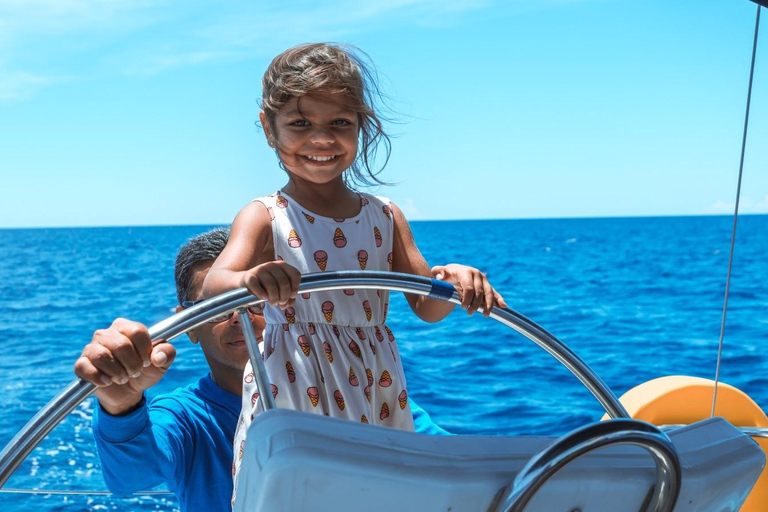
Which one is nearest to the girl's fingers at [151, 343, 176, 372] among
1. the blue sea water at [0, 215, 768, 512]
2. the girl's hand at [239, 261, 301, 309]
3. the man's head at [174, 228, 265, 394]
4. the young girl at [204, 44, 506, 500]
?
the girl's hand at [239, 261, 301, 309]

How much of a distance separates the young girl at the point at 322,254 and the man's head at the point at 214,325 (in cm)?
42

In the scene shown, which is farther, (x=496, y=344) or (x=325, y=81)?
(x=496, y=344)

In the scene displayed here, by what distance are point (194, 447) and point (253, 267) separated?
64 centimetres

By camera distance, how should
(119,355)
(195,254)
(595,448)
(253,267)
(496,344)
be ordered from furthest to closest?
(496,344)
(195,254)
(253,267)
(119,355)
(595,448)

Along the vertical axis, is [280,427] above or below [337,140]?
below

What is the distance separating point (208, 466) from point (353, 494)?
117 cm

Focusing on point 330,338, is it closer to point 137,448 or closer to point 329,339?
point 329,339

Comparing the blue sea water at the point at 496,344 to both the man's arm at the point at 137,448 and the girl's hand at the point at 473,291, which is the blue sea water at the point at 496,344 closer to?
the man's arm at the point at 137,448

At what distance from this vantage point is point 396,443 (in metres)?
0.67

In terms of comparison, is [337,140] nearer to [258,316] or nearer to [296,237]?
[296,237]

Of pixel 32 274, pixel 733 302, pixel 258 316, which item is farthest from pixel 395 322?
pixel 32 274

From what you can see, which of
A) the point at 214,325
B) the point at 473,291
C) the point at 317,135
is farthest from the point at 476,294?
the point at 214,325

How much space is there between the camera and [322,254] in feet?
4.59

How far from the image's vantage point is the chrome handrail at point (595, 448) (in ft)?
2.17
